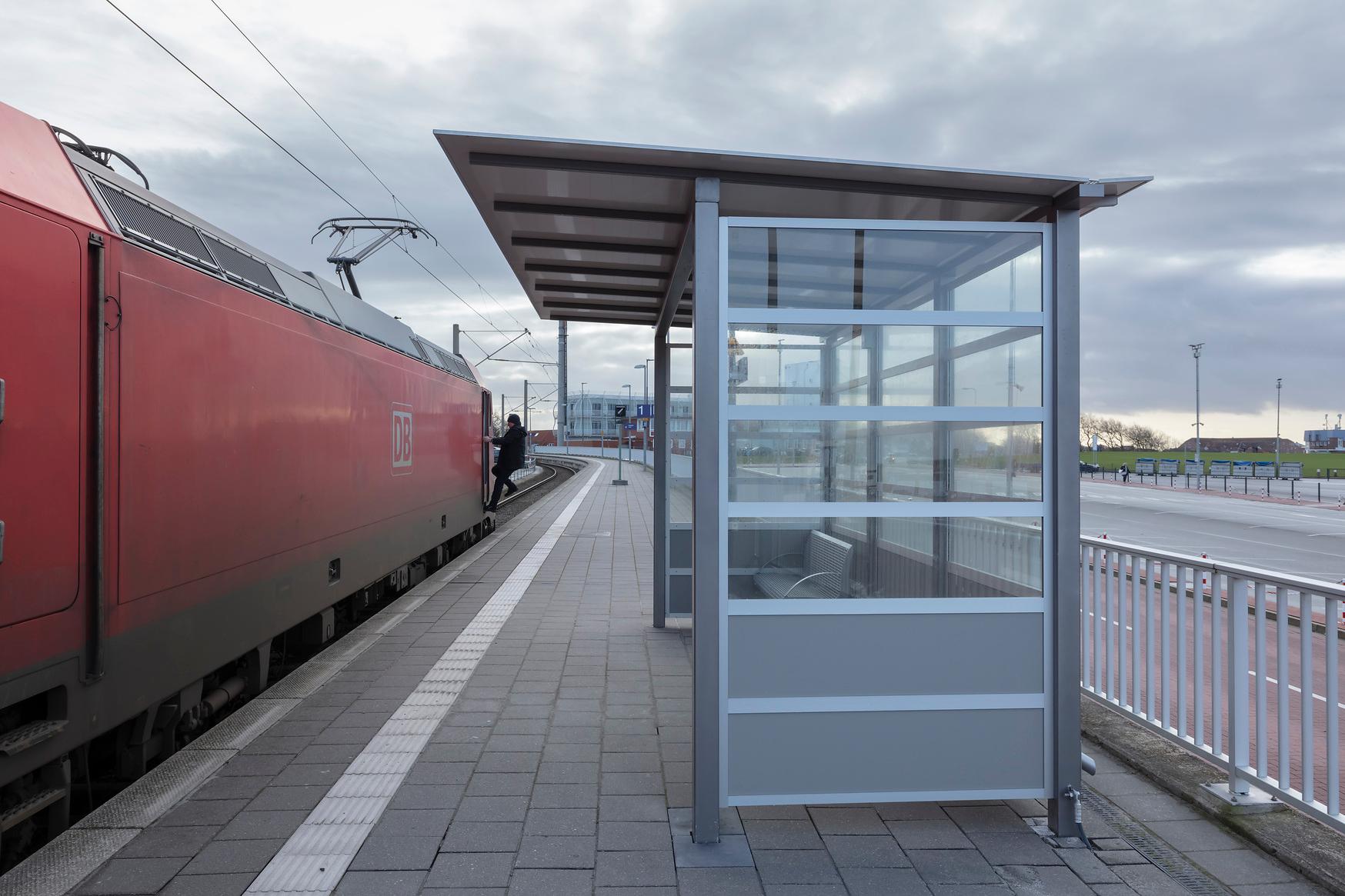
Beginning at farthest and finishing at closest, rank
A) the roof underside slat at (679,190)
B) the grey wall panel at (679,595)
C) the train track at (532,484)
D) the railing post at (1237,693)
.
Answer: the train track at (532,484)
the grey wall panel at (679,595)
the railing post at (1237,693)
the roof underside slat at (679,190)

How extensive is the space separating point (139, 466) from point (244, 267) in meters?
1.75

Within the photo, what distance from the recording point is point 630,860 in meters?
3.25

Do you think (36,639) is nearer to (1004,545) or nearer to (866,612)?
(866,612)

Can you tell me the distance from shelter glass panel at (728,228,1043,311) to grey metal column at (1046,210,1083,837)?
10 centimetres

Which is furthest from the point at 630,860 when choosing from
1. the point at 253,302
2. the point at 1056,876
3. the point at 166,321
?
the point at 253,302

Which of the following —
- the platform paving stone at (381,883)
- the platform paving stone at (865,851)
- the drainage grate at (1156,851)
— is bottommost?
the platform paving stone at (865,851)

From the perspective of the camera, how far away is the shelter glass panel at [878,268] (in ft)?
11.5

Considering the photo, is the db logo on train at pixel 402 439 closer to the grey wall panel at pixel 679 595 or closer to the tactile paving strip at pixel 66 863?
the grey wall panel at pixel 679 595

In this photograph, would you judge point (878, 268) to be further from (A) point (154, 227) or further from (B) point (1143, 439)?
(B) point (1143, 439)

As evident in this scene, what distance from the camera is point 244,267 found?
192 inches

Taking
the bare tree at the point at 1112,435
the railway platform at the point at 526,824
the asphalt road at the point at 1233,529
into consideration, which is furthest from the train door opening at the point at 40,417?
the bare tree at the point at 1112,435

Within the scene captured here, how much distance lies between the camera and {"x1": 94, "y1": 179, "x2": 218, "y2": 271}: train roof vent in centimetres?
359

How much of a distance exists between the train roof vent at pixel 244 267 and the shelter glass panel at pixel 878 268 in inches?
108

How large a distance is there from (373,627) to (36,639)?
456cm
